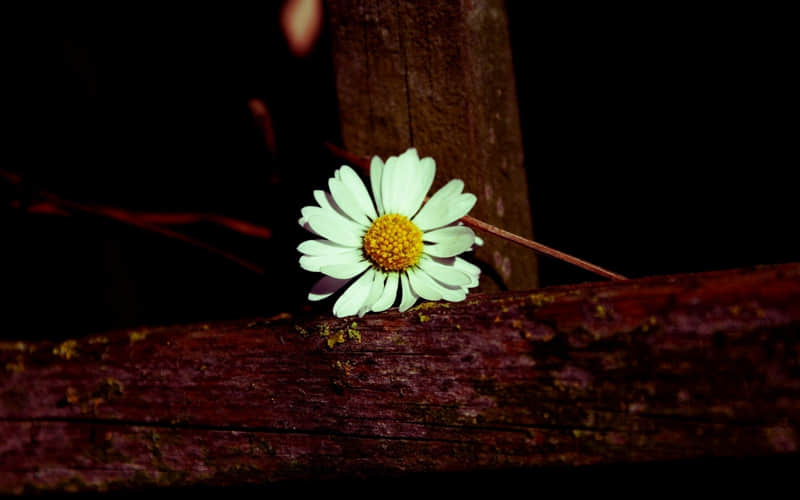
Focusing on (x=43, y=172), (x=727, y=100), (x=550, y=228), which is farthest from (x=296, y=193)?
(x=43, y=172)

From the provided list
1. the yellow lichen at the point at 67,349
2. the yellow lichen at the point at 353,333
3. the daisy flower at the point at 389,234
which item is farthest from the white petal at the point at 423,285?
the yellow lichen at the point at 67,349

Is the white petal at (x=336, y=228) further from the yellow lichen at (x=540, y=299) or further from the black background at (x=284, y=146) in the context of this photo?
the yellow lichen at (x=540, y=299)

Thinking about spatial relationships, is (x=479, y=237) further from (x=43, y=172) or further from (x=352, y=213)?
(x=43, y=172)

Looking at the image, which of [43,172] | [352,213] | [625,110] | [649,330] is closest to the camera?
[649,330]

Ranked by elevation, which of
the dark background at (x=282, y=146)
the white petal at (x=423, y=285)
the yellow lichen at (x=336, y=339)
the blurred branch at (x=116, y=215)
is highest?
the dark background at (x=282, y=146)

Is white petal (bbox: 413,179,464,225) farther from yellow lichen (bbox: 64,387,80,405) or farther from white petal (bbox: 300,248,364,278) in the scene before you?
yellow lichen (bbox: 64,387,80,405)

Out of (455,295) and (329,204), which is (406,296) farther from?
(329,204)

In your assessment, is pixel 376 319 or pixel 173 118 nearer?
pixel 376 319
